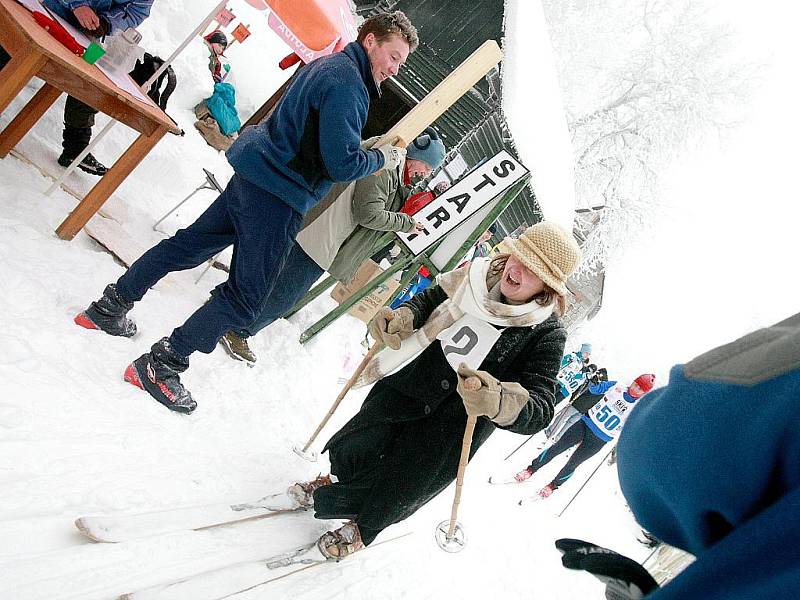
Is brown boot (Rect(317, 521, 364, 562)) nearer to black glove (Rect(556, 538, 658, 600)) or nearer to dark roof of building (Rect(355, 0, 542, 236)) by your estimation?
black glove (Rect(556, 538, 658, 600))

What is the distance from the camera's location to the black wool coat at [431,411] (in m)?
2.40

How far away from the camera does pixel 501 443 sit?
8.24 meters

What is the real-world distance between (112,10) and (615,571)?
4.02m

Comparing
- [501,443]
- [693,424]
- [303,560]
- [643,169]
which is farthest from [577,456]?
[643,169]

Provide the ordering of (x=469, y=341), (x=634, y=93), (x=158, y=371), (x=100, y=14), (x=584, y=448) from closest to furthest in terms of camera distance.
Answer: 1. (x=469, y=341)
2. (x=158, y=371)
3. (x=100, y=14)
4. (x=584, y=448)
5. (x=634, y=93)

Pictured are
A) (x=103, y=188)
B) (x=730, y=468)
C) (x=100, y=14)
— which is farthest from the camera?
(x=103, y=188)

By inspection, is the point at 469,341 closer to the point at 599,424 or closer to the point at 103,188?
the point at 103,188

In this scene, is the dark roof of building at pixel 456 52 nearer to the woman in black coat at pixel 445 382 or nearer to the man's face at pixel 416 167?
the man's face at pixel 416 167

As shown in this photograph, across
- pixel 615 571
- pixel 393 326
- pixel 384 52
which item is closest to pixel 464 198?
pixel 384 52

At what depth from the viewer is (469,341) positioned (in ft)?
7.92

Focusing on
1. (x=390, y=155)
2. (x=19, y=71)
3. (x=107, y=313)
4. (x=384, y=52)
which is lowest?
(x=107, y=313)

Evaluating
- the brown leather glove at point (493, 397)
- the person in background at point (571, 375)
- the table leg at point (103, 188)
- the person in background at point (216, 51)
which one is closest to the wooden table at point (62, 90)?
the table leg at point (103, 188)

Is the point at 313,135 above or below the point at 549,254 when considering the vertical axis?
below

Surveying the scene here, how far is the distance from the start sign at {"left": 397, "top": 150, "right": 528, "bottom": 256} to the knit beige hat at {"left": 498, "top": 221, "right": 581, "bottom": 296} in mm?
2127
